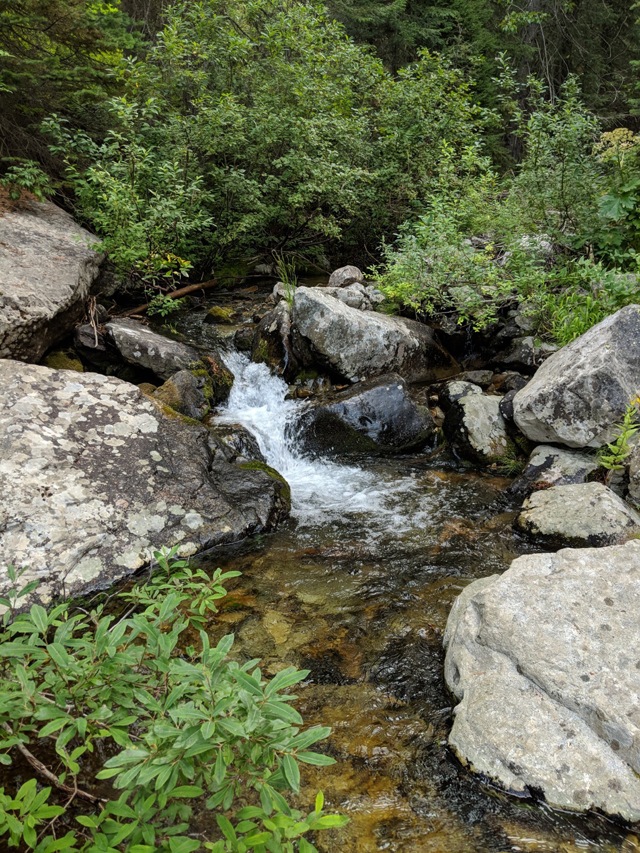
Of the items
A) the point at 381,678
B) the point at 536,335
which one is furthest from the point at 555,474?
the point at 381,678

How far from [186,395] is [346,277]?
541cm

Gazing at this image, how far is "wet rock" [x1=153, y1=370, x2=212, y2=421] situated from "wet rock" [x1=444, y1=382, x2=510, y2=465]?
132 inches

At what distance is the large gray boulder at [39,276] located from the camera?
6.15 m

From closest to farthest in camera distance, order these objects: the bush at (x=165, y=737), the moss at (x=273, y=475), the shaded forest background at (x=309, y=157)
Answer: the bush at (x=165, y=737)
the moss at (x=273, y=475)
the shaded forest background at (x=309, y=157)

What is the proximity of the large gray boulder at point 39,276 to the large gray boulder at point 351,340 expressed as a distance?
10.4ft

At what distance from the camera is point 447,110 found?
500 inches

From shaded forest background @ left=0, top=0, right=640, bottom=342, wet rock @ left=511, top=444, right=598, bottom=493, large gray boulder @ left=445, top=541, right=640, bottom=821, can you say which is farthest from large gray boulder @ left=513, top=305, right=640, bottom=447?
large gray boulder @ left=445, top=541, right=640, bottom=821

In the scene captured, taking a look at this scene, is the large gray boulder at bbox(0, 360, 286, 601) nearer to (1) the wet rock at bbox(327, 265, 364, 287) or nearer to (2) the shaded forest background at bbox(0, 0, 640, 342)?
(2) the shaded forest background at bbox(0, 0, 640, 342)

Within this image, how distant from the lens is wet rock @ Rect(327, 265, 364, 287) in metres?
10.9

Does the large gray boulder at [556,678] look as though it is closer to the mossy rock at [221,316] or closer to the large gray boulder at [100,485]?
the large gray boulder at [100,485]

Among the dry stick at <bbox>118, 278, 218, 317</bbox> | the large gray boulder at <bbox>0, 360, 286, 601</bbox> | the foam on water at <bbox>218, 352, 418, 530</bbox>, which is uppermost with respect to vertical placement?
the dry stick at <bbox>118, 278, 218, 317</bbox>

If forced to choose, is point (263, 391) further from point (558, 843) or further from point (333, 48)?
point (333, 48)

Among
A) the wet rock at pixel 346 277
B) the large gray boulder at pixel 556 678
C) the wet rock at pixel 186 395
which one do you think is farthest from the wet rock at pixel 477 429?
the wet rock at pixel 346 277

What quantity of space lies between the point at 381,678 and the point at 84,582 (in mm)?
2332
